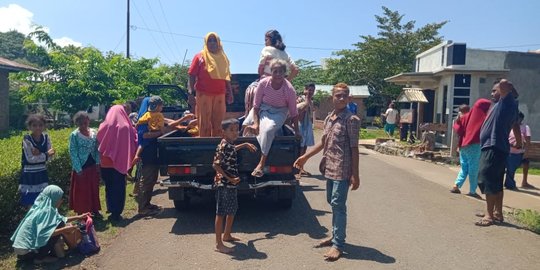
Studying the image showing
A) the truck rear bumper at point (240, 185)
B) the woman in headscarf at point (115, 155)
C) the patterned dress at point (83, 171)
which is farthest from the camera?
the woman in headscarf at point (115, 155)

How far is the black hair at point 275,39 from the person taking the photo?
6.84 m

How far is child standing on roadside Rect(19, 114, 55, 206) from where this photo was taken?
5.30 meters

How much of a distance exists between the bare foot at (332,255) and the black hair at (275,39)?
337cm

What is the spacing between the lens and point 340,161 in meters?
4.76

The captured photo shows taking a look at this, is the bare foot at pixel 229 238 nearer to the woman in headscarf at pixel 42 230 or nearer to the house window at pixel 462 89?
the woman in headscarf at pixel 42 230

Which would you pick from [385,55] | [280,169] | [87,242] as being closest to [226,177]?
[280,169]

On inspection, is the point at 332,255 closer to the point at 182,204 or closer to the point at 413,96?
the point at 182,204

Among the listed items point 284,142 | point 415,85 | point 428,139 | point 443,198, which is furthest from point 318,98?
point 284,142

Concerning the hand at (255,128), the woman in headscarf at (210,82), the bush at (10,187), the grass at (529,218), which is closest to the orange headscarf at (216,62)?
the woman in headscarf at (210,82)

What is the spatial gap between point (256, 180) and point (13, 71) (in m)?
16.6

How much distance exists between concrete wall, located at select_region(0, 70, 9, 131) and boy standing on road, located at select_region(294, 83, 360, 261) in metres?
17.5

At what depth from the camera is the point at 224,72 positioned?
258 inches

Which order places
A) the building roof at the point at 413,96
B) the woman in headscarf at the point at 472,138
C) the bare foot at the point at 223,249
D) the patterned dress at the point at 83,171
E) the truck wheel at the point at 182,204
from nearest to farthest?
the bare foot at the point at 223,249
the patterned dress at the point at 83,171
the truck wheel at the point at 182,204
the woman in headscarf at the point at 472,138
the building roof at the point at 413,96

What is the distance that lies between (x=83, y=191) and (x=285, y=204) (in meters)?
2.83
